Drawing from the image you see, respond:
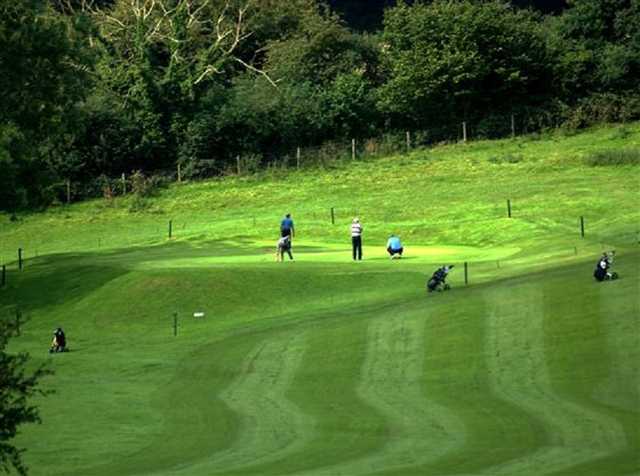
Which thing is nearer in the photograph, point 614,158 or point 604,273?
point 604,273

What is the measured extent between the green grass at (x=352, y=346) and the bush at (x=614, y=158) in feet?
17.0

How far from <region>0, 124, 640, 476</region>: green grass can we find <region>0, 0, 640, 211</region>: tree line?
61.2 feet

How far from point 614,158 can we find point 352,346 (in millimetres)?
50976

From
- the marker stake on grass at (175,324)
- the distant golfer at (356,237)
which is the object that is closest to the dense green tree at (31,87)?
the distant golfer at (356,237)

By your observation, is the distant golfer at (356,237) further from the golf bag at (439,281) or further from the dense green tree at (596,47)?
the dense green tree at (596,47)

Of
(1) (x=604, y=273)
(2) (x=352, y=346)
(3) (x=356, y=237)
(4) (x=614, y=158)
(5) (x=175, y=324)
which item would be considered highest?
(4) (x=614, y=158)

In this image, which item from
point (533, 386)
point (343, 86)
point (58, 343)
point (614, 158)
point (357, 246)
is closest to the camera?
point (533, 386)

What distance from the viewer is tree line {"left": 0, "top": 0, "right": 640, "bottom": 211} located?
9894 centimetres

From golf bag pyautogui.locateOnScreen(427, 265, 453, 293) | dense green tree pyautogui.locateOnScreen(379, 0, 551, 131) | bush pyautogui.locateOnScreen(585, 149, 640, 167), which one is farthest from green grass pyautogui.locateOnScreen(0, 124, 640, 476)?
dense green tree pyautogui.locateOnScreen(379, 0, 551, 131)

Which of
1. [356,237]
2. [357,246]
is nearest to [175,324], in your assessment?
[356,237]

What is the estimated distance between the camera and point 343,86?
10300 cm

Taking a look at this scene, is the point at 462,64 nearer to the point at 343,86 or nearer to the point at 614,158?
the point at 343,86

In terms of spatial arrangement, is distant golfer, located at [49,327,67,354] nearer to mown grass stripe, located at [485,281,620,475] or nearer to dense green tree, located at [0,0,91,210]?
mown grass stripe, located at [485,281,620,475]

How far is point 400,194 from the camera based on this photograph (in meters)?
86.9
